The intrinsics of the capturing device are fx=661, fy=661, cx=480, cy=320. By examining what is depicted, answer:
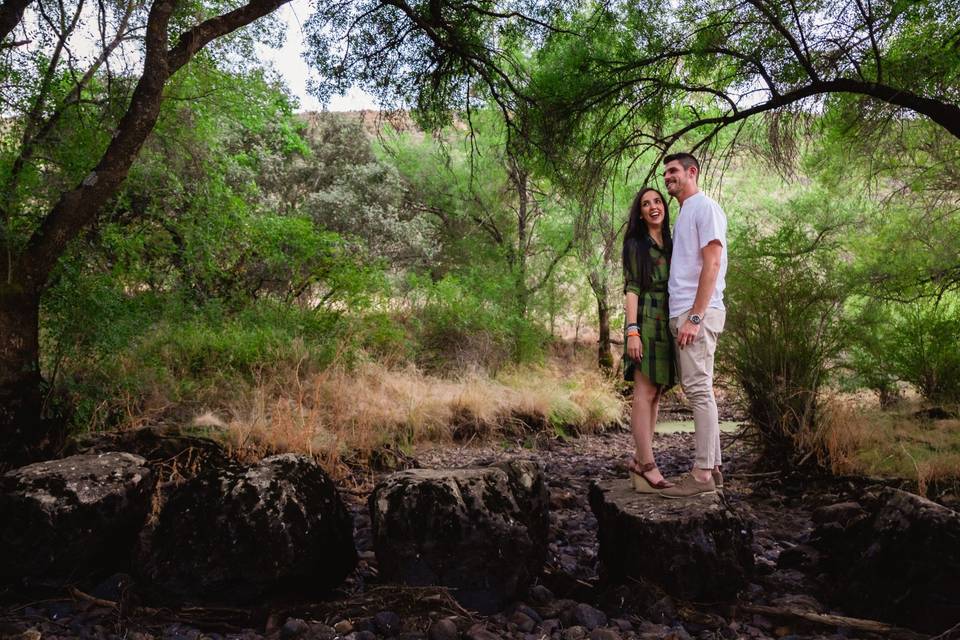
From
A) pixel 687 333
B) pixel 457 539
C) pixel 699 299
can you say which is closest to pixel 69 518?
pixel 457 539

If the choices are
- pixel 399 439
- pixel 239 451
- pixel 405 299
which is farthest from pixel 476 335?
pixel 239 451

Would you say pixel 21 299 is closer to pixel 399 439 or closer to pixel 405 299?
pixel 399 439

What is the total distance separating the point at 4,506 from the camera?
148 inches

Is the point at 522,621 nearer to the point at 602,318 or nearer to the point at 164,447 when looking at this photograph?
the point at 164,447

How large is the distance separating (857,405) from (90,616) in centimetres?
788

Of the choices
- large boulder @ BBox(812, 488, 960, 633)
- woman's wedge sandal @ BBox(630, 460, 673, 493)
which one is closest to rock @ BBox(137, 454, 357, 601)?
woman's wedge sandal @ BBox(630, 460, 673, 493)

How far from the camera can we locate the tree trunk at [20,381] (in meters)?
4.98

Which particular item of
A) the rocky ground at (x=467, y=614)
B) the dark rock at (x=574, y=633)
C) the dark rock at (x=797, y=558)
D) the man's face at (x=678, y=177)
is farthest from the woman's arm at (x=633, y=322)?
the dark rock at (x=797, y=558)

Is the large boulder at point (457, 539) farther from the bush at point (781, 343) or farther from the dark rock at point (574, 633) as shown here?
the bush at point (781, 343)

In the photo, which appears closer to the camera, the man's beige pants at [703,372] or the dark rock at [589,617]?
the dark rock at [589,617]

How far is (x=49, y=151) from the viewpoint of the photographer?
19.3 ft

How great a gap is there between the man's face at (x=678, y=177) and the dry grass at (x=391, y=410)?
402cm

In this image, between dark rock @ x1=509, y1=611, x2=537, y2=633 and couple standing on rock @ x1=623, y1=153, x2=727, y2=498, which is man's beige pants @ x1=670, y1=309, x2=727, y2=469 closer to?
couple standing on rock @ x1=623, y1=153, x2=727, y2=498

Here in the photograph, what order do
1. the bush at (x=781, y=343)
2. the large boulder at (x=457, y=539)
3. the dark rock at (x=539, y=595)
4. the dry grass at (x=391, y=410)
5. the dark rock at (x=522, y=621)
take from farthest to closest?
the bush at (x=781, y=343)
the dry grass at (x=391, y=410)
the dark rock at (x=539, y=595)
the large boulder at (x=457, y=539)
the dark rock at (x=522, y=621)
